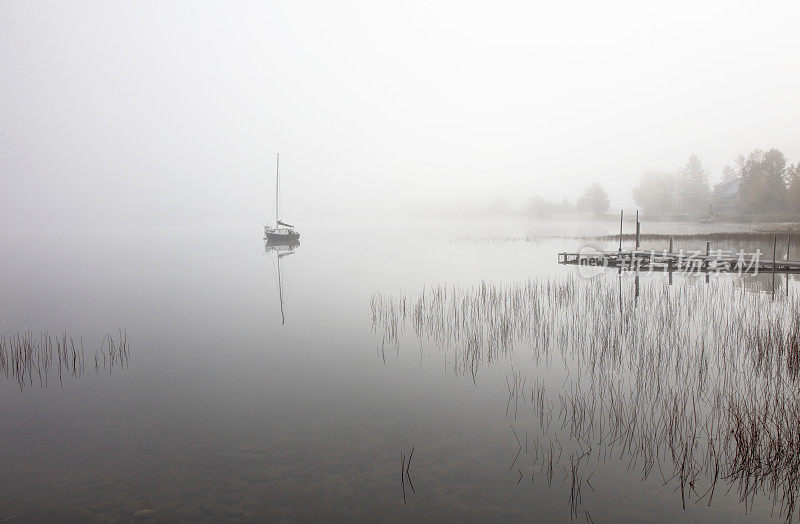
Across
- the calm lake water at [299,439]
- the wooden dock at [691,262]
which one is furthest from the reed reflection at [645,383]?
the wooden dock at [691,262]

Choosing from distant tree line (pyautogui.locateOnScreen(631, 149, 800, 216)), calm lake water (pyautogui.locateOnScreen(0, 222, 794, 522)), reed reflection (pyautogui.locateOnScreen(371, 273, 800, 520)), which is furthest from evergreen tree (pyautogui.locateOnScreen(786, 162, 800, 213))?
calm lake water (pyautogui.locateOnScreen(0, 222, 794, 522))

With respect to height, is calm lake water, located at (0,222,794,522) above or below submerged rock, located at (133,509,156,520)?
above

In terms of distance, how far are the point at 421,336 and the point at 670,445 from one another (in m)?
8.78

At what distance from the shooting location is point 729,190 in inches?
3265

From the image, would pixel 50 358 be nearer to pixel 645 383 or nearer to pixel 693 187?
pixel 645 383

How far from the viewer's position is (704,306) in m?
16.8

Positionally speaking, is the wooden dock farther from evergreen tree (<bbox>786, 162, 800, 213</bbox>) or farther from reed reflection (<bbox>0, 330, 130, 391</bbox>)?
evergreen tree (<bbox>786, 162, 800, 213</bbox>)

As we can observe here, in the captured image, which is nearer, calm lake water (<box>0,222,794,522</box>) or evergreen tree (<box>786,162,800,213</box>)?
calm lake water (<box>0,222,794,522</box>)

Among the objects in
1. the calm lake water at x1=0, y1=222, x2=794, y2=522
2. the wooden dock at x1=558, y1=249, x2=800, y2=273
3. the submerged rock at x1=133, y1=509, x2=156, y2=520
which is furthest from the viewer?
the wooden dock at x1=558, y1=249, x2=800, y2=273

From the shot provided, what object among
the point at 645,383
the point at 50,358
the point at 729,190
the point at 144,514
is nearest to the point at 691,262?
the point at 645,383

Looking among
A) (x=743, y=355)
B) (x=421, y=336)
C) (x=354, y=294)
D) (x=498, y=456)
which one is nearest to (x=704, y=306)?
(x=743, y=355)

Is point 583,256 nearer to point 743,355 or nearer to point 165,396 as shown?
point 743,355

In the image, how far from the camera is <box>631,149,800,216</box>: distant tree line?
215 ft

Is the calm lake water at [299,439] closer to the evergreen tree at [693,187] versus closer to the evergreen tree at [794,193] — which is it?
the evergreen tree at [794,193]
